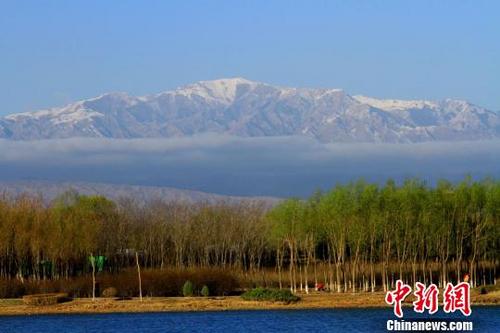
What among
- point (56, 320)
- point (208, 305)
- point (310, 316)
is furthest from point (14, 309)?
point (310, 316)

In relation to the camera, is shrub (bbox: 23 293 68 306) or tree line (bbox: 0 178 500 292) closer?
shrub (bbox: 23 293 68 306)

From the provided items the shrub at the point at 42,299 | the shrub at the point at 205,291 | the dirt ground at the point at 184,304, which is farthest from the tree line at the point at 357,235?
the shrub at the point at 42,299

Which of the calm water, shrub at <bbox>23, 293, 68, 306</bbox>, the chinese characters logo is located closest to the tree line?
shrub at <bbox>23, 293, 68, 306</bbox>

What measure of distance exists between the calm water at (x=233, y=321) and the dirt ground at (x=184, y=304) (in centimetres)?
190

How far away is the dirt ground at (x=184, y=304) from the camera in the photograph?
72750mm

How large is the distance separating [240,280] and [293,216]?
6249 millimetres

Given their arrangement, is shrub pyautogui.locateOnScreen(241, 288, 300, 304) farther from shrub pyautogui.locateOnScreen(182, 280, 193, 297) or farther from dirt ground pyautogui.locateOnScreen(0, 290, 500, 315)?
shrub pyautogui.locateOnScreen(182, 280, 193, 297)

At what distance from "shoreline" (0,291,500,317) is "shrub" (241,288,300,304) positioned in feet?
1.12

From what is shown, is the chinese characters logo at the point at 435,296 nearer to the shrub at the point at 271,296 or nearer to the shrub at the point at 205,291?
the shrub at the point at 271,296

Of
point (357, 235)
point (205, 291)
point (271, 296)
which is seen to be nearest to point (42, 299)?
point (205, 291)

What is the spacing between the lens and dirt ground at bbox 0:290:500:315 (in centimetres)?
7275

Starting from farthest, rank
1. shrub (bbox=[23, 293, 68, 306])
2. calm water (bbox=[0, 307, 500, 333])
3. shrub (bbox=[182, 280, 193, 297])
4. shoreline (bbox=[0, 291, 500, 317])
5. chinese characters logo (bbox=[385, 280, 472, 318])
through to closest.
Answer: shrub (bbox=[182, 280, 193, 297])
shrub (bbox=[23, 293, 68, 306])
shoreline (bbox=[0, 291, 500, 317])
calm water (bbox=[0, 307, 500, 333])
chinese characters logo (bbox=[385, 280, 472, 318])

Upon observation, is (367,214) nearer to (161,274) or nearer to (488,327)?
(161,274)

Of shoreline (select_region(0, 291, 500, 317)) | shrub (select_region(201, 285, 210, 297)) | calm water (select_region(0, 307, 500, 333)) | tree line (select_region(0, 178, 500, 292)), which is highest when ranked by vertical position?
tree line (select_region(0, 178, 500, 292))
